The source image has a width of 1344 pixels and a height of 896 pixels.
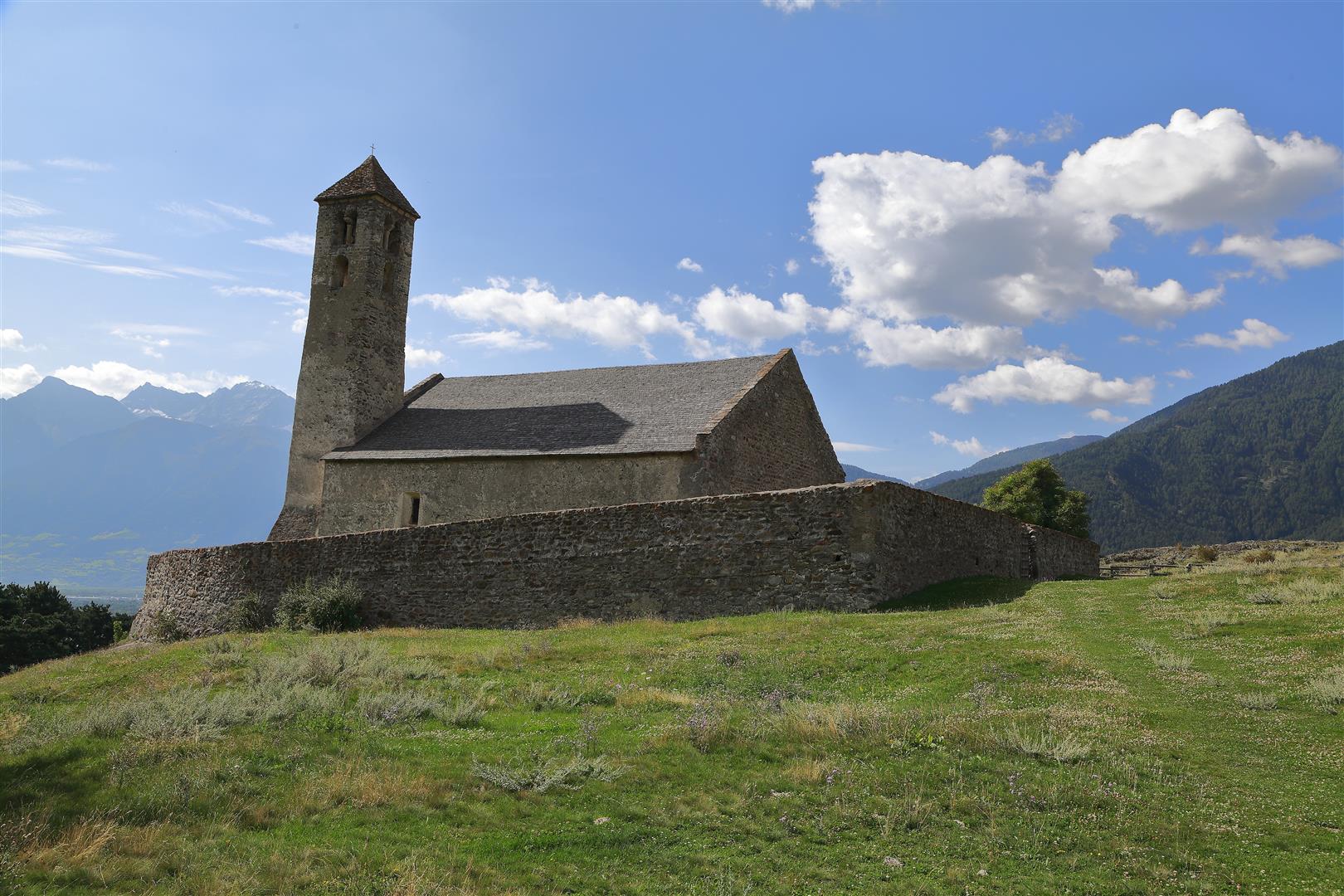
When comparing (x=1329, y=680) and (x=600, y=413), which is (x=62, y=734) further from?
(x=600, y=413)

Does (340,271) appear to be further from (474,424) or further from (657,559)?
(657,559)

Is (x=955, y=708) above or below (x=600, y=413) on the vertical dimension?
below

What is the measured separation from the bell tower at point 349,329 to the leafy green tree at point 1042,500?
37102 mm

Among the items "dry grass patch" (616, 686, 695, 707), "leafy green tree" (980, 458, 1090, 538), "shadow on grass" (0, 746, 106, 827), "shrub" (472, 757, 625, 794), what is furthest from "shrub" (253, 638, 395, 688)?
"leafy green tree" (980, 458, 1090, 538)

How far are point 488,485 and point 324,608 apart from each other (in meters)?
7.01

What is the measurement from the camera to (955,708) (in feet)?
29.8

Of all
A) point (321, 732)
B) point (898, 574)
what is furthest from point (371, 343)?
point (321, 732)

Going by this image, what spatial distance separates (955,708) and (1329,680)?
409 cm

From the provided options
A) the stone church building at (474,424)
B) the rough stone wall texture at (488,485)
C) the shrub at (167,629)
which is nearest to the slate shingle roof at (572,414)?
the stone church building at (474,424)

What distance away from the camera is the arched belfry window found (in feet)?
112

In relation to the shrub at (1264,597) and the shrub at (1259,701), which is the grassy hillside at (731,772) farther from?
the shrub at (1264,597)

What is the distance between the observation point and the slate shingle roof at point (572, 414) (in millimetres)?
25703

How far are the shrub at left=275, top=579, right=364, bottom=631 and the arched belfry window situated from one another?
1641 centimetres

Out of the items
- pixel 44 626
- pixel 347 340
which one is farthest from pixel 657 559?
pixel 44 626
